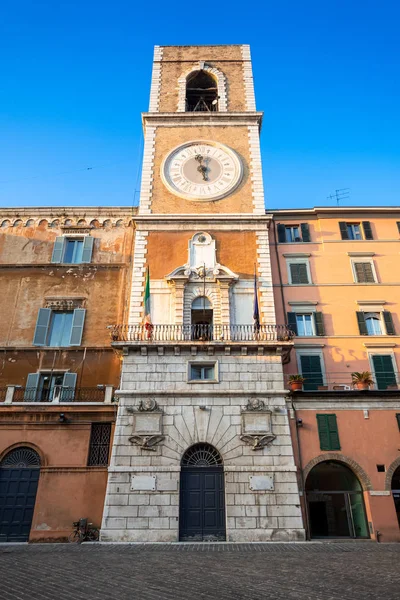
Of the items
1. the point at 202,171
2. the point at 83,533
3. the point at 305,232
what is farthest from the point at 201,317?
the point at 83,533

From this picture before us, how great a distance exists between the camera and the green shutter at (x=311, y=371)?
19.5m

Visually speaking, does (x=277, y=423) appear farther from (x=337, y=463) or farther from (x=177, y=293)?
(x=177, y=293)

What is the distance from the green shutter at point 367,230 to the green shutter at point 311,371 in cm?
761

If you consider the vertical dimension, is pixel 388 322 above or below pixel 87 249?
below

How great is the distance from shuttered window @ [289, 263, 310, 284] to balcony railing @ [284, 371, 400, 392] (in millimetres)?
4929

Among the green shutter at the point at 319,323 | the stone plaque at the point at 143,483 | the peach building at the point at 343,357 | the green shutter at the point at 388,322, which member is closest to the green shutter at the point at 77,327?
the stone plaque at the point at 143,483

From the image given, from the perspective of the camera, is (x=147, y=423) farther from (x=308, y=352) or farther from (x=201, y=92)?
(x=201, y=92)

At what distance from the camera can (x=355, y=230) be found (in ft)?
77.7

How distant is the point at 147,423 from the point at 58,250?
36.3 ft

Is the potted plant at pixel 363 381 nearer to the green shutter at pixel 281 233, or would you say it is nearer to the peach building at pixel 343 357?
the peach building at pixel 343 357

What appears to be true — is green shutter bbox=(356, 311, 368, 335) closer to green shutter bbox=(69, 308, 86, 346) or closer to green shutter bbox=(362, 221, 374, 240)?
green shutter bbox=(362, 221, 374, 240)

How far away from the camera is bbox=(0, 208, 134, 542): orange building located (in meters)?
17.1

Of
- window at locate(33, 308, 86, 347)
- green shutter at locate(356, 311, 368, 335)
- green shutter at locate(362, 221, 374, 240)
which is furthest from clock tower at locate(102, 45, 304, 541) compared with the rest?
green shutter at locate(362, 221, 374, 240)

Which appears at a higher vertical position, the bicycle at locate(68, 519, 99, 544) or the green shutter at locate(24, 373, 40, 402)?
the green shutter at locate(24, 373, 40, 402)
